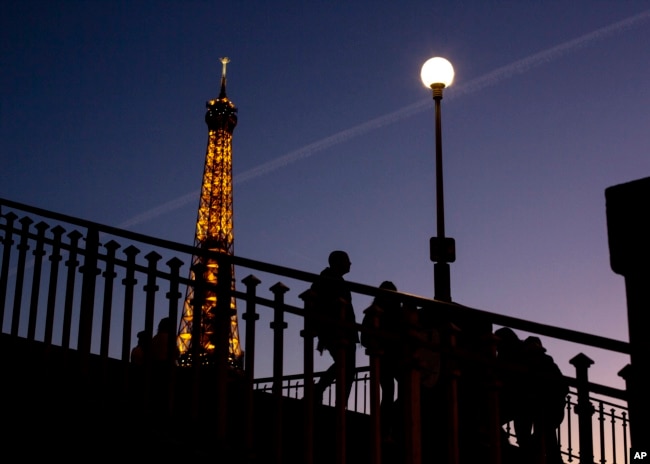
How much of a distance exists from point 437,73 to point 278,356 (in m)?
6.16

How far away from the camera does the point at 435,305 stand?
15.5 ft

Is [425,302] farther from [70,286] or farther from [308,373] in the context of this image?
[70,286]

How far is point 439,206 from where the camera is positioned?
9.65 metres

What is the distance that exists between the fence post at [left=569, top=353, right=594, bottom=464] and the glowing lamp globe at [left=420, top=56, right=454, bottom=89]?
6325mm

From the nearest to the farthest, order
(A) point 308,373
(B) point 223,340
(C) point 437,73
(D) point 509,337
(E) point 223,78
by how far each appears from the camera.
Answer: (A) point 308,373 → (B) point 223,340 → (D) point 509,337 → (C) point 437,73 → (E) point 223,78

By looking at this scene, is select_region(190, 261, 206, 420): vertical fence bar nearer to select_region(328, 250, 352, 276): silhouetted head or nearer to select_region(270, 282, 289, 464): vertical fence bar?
select_region(270, 282, 289, 464): vertical fence bar

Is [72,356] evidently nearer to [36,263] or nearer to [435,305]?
[36,263]

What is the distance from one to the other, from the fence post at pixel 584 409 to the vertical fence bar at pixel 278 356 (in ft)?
5.56

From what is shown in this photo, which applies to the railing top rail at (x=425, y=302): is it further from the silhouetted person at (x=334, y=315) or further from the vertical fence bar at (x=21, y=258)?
the vertical fence bar at (x=21, y=258)

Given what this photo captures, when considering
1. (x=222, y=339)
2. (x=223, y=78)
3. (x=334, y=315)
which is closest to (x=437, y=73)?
(x=334, y=315)

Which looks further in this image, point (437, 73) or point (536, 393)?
point (437, 73)

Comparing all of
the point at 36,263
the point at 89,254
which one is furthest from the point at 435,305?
the point at 36,263

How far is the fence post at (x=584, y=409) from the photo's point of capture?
4473 millimetres

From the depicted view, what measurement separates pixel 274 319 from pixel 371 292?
0.68 m
